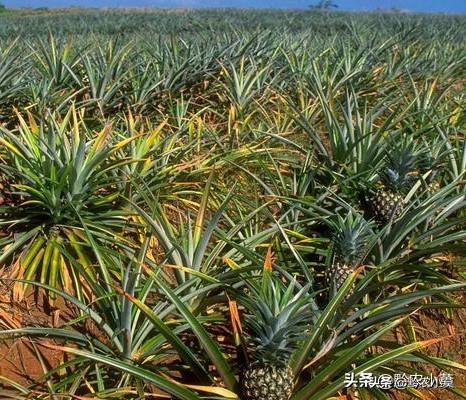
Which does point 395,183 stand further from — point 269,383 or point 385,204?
point 269,383

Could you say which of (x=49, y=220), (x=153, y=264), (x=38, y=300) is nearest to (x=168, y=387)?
(x=153, y=264)

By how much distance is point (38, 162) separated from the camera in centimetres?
257

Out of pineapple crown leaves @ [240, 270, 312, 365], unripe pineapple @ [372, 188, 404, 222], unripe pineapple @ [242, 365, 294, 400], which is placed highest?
unripe pineapple @ [372, 188, 404, 222]

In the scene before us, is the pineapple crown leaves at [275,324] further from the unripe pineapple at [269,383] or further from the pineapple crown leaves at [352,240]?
the pineapple crown leaves at [352,240]

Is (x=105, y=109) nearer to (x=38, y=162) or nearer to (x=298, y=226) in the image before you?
(x=38, y=162)

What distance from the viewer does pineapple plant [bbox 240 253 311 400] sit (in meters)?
1.46

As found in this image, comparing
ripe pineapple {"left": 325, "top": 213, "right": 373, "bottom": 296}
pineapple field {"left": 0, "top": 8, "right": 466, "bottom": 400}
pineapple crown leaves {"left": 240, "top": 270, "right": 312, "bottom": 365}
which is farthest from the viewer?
ripe pineapple {"left": 325, "top": 213, "right": 373, "bottom": 296}

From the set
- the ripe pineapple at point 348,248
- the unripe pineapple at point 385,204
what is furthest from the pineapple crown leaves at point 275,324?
the unripe pineapple at point 385,204

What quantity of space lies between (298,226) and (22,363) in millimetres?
1330

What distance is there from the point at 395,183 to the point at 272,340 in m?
1.37

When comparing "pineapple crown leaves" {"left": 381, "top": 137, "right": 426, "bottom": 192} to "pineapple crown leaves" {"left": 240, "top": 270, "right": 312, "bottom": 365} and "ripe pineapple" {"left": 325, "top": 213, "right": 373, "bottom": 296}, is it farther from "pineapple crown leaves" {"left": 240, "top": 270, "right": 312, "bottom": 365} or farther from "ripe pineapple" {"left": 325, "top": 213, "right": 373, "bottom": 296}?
"pineapple crown leaves" {"left": 240, "top": 270, "right": 312, "bottom": 365}

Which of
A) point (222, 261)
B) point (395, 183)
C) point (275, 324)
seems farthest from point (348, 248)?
point (275, 324)

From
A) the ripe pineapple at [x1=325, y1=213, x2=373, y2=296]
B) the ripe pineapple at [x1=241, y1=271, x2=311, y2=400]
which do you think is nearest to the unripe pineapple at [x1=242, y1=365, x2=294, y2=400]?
the ripe pineapple at [x1=241, y1=271, x2=311, y2=400]

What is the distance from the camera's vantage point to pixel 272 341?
146 centimetres
